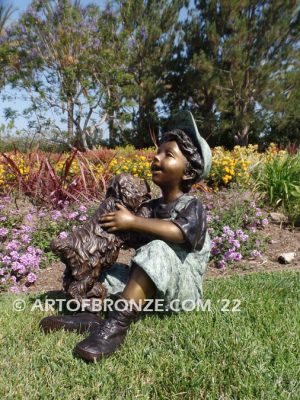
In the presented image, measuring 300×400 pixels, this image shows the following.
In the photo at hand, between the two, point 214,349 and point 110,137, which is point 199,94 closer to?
point 110,137

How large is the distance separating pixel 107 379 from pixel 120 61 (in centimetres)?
1646

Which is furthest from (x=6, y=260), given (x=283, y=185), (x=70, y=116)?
(x=70, y=116)

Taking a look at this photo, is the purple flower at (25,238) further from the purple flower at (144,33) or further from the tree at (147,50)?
the purple flower at (144,33)

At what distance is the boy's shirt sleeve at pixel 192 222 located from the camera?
7.71 ft

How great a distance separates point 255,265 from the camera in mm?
4422

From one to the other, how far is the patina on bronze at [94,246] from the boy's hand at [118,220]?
45mm

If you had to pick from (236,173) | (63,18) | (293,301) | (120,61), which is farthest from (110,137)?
(293,301)

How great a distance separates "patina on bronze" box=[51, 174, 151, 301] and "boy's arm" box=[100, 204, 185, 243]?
0.07 meters

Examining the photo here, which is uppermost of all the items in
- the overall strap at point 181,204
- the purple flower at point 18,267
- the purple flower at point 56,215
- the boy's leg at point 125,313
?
the overall strap at point 181,204

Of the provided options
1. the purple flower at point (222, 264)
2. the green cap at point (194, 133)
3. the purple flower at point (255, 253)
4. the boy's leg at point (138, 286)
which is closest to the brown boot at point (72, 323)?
the boy's leg at point (138, 286)

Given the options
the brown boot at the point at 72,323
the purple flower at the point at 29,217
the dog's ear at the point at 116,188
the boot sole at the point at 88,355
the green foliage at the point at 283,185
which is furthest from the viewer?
the green foliage at the point at 283,185

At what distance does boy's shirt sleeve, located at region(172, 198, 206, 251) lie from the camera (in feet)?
7.71

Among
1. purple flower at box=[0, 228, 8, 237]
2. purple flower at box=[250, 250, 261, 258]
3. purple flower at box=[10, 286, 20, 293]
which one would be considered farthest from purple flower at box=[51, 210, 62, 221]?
purple flower at box=[250, 250, 261, 258]

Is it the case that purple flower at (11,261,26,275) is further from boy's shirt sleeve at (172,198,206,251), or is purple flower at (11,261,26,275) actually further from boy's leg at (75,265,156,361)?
boy's shirt sleeve at (172,198,206,251)
